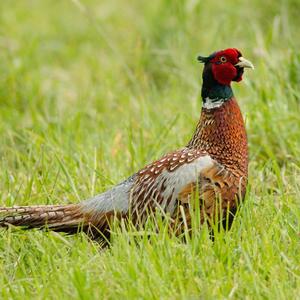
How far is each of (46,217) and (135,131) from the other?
1691 mm

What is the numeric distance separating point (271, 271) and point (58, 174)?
162 cm

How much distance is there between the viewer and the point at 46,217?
4812 mm

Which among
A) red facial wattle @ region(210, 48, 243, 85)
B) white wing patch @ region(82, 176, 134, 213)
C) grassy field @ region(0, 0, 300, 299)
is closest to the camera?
grassy field @ region(0, 0, 300, 299)

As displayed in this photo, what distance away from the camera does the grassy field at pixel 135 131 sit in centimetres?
409

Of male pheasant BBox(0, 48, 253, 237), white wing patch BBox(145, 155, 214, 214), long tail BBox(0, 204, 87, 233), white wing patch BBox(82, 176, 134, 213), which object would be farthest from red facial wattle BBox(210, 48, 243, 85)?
long tail BBox(0, 204, 87, 233)

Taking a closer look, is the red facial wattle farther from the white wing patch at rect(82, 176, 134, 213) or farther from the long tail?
the long tail

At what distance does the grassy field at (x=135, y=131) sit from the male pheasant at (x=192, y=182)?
0.32 feet

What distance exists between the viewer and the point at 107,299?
400 cm

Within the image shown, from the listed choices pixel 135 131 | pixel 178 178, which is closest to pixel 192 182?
pixel 178 178

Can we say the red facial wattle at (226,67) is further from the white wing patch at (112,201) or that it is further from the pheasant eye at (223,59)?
the white wing patch at (112,201)

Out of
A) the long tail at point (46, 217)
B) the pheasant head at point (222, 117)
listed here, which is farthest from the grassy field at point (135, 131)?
the pheasant head at point (222, 117)

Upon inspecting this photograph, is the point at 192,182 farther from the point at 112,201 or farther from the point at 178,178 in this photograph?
the point at 112,201

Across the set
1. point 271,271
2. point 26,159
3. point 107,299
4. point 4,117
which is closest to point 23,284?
point 107,299

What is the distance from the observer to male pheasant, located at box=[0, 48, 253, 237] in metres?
4.71
